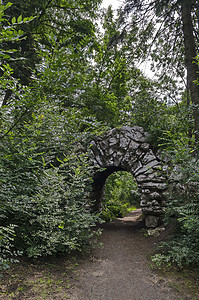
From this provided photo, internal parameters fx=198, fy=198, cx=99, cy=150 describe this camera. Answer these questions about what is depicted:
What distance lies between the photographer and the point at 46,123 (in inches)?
139

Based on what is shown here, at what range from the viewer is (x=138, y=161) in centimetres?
575

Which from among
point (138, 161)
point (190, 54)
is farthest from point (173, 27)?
point (138, 161)

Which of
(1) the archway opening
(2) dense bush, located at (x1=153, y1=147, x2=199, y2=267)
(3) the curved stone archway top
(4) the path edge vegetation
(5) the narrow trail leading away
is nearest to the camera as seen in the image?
(4) the path edge vegetation

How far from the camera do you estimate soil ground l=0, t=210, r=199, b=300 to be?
2492 mm

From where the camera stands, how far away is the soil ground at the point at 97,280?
2.49m

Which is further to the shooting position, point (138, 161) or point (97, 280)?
point (138, 161)

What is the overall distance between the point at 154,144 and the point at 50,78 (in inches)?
156

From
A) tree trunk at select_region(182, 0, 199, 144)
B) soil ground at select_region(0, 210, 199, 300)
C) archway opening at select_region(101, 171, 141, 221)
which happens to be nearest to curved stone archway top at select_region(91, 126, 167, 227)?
soil ground at select_region(0, 210, 199, 300)

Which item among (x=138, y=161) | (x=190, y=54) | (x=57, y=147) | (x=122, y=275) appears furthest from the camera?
(x=138, y=161)

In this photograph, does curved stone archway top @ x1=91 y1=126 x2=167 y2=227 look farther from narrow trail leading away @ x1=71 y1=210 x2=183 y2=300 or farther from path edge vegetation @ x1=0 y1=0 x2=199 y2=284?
narrow trail leading away @ x1=71 y1=210 x2=183 y2=300

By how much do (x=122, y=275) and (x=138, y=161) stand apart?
309 cm

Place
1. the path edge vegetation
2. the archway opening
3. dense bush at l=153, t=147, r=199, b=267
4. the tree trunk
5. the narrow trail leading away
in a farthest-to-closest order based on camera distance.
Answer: the archway opening, the tree trunk, dense bush at l=153, t=147, r=199, b=267, the narrow trail leading away, the path edge vegetation

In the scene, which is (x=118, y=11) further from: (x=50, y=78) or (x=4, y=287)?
(x=4, y=287)

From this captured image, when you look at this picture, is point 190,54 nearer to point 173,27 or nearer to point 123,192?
point 173,27
